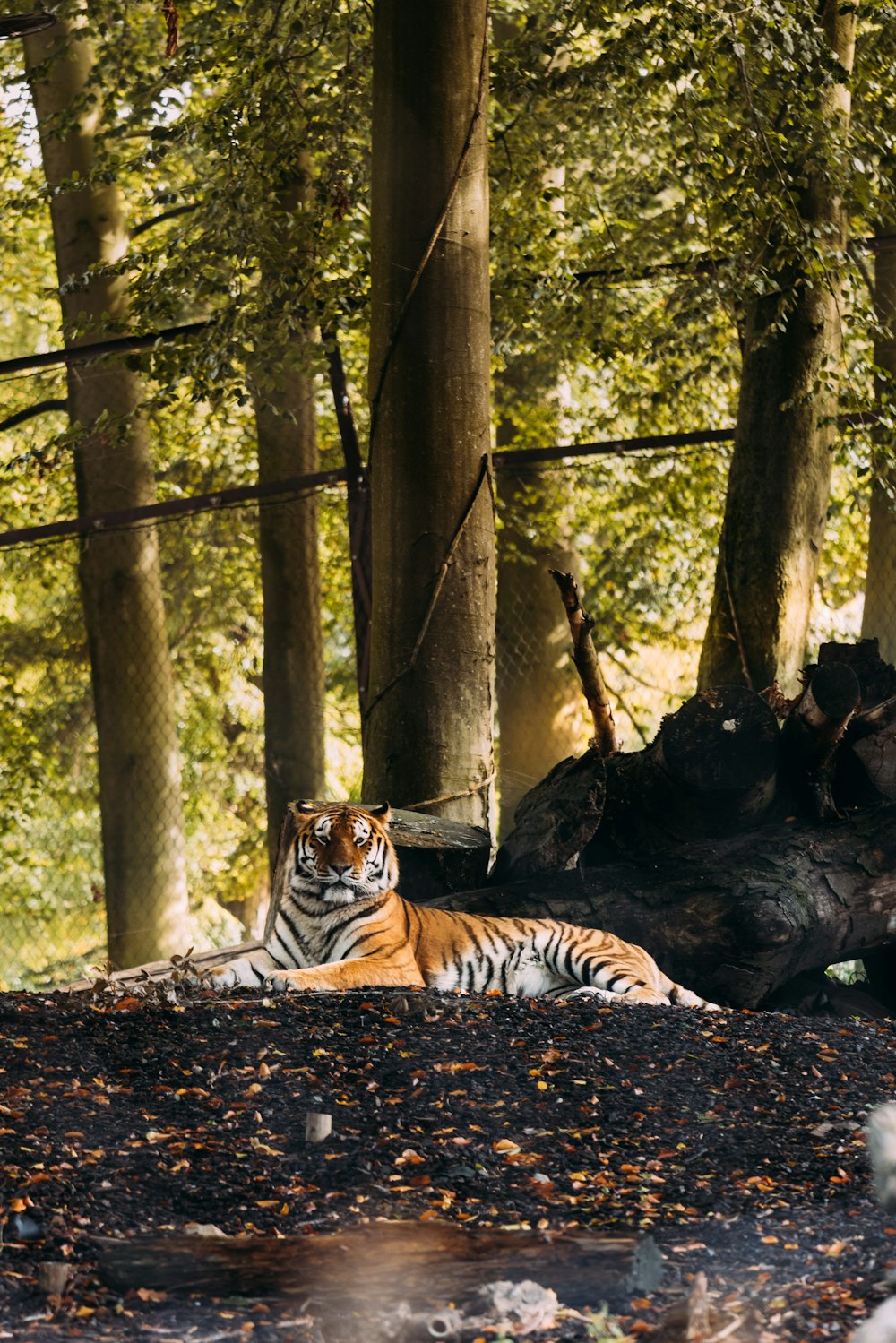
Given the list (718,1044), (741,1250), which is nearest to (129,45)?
(718,1044)

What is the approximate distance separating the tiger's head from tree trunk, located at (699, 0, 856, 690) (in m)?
2.40

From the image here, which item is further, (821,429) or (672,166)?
(672,166)

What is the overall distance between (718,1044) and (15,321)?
1799cm

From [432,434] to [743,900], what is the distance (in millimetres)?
2340

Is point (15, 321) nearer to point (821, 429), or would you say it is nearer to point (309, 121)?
point (309, 121)

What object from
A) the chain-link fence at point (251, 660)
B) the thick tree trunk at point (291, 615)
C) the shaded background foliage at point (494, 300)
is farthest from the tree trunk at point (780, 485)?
the thick tree trunk at point (291, 615)

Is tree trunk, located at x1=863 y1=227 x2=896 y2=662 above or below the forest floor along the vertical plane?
above

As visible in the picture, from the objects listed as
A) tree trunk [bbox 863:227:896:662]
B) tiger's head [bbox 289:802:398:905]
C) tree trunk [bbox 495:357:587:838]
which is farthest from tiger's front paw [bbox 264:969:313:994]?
tree trunk [bbox 495:357:587:838]

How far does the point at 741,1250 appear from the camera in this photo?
Answer: 2666mm

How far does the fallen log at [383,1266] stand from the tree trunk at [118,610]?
7559 mm

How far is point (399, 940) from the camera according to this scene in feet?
16.2

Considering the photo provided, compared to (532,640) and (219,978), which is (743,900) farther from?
(532,640)

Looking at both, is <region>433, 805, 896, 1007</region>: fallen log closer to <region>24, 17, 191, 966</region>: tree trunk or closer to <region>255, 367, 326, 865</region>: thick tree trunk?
<region>255, 367, 326, 865</region>: thick tree trunk

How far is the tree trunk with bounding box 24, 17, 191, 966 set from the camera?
986cm
